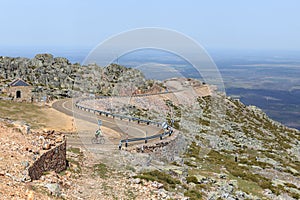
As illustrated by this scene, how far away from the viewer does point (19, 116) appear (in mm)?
39219

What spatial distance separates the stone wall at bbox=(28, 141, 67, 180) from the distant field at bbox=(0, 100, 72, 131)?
1358 cm

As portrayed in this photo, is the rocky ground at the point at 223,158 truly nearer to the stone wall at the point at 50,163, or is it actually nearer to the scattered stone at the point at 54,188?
the stone wall at the point at 50,163

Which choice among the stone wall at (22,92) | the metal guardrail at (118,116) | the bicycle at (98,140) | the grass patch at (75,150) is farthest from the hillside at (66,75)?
the grass patch at (75,150)

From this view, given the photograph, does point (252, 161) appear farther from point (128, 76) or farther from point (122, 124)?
point (128, 76)

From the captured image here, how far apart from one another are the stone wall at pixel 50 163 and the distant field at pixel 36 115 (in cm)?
1358

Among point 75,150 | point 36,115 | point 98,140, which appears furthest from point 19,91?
point 75,150

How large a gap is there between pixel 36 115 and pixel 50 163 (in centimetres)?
2261

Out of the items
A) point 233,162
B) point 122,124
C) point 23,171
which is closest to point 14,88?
point 122,124

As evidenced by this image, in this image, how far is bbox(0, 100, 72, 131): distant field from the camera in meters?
36.0

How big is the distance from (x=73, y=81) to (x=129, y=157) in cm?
6607

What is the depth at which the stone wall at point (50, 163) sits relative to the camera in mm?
17203

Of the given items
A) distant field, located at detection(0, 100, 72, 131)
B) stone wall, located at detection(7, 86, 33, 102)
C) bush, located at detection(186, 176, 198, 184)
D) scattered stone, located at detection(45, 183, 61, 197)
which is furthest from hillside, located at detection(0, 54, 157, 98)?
scattered stone, located at detection(45, 183, 61, 197)

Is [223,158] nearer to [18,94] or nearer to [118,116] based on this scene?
[118,116]

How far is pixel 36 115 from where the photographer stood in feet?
134
